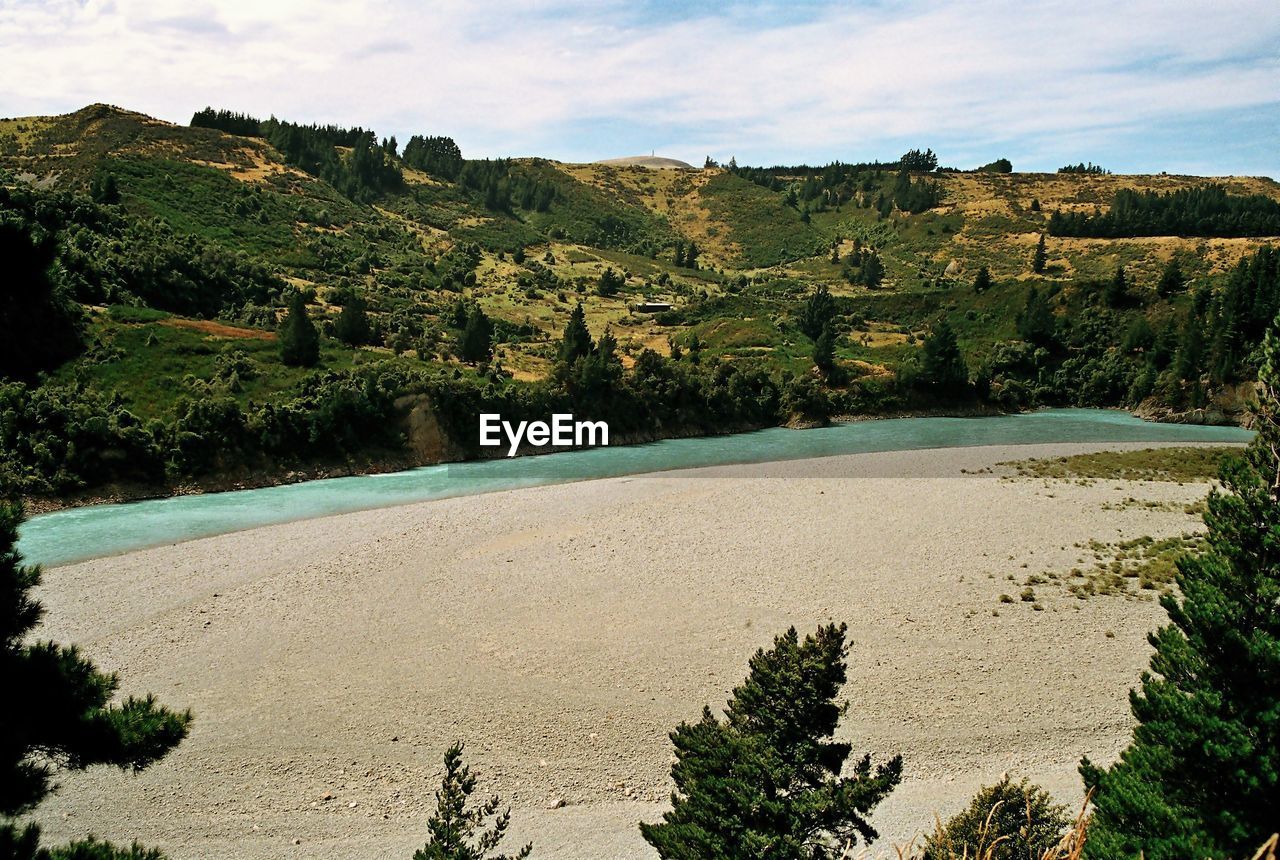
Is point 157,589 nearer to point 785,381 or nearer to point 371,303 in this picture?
point 371,303

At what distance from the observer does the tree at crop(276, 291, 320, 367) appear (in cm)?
4888

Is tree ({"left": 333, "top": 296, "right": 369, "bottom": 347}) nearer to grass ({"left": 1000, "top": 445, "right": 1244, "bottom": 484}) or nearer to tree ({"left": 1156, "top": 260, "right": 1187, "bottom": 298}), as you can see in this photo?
grass ({"left": 1000, "top": 445, "right": 1244, "bottom": 484})

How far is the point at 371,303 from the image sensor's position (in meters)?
68.5

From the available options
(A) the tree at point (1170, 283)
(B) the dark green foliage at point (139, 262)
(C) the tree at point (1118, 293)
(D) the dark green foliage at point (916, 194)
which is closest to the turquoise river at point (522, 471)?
(C) the tree at point (1118, 293)

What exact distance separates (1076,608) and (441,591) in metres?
19.0

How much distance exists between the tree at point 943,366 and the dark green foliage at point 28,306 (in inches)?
2833

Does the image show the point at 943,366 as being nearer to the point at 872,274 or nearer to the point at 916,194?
the point at 872,274

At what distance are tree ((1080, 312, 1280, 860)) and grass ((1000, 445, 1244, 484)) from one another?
35.3 metres

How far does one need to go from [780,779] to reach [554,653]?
12.0 meters

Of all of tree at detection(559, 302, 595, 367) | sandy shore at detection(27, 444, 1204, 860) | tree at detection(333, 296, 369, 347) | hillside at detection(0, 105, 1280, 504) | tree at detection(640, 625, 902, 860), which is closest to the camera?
tree at detection(640, 625, 902, 860)

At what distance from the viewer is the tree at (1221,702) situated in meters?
7.40

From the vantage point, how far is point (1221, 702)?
7652 mm

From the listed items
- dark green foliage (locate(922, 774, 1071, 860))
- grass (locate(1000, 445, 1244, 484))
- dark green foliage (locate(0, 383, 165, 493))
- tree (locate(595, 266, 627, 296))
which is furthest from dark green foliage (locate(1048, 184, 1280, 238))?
dark green foliage (locate(922, 774, 1071, 860))

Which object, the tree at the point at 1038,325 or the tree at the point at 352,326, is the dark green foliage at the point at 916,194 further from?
the tree at the point at 352,326
